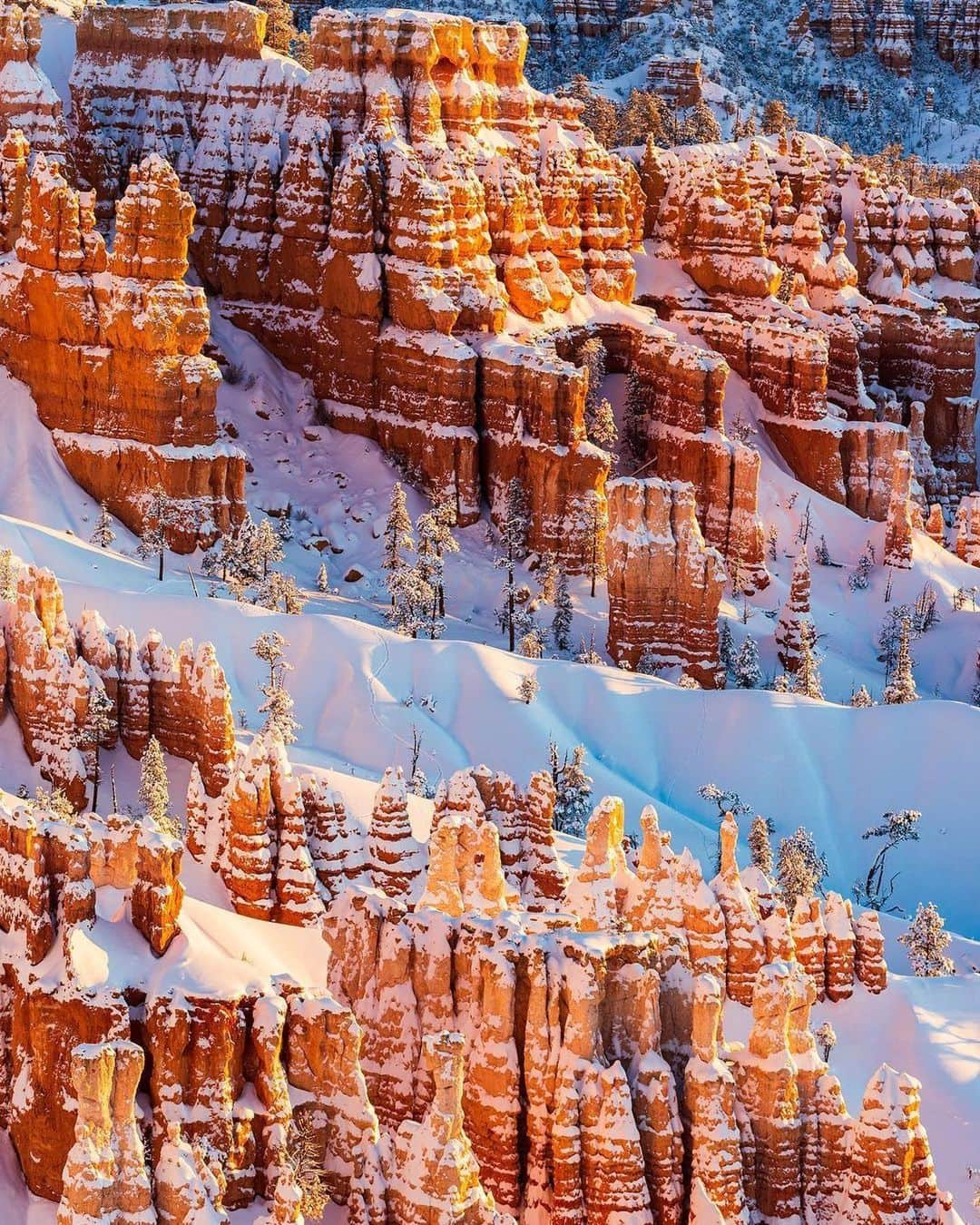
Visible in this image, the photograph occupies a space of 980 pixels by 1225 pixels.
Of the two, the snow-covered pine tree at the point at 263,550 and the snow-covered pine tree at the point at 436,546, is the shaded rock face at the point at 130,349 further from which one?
the snow-covered pine tree at the point at 436,546

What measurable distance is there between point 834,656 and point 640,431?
17.2 m

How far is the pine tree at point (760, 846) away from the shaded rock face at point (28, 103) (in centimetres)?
4703

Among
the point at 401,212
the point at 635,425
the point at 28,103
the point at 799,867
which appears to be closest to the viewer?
the point at 799,867

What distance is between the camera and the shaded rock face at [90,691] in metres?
62.1

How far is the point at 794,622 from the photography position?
9712cm

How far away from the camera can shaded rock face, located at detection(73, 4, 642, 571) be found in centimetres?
10406

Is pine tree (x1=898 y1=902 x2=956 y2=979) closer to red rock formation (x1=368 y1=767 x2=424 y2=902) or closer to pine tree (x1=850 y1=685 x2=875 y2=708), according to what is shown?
red rock formation (x1=368 y1=767 x2=424 y2=902)

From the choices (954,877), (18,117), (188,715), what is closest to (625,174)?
(18,117)

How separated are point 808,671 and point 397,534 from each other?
16780 mm

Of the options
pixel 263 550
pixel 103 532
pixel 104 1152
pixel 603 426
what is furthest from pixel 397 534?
pixel 104 1152

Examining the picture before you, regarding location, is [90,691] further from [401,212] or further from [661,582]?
[401,212]

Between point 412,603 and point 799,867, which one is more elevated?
point 412,603

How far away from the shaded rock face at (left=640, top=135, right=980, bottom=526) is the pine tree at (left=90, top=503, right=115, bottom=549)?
35663 mm

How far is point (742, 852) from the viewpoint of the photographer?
3036 inches
